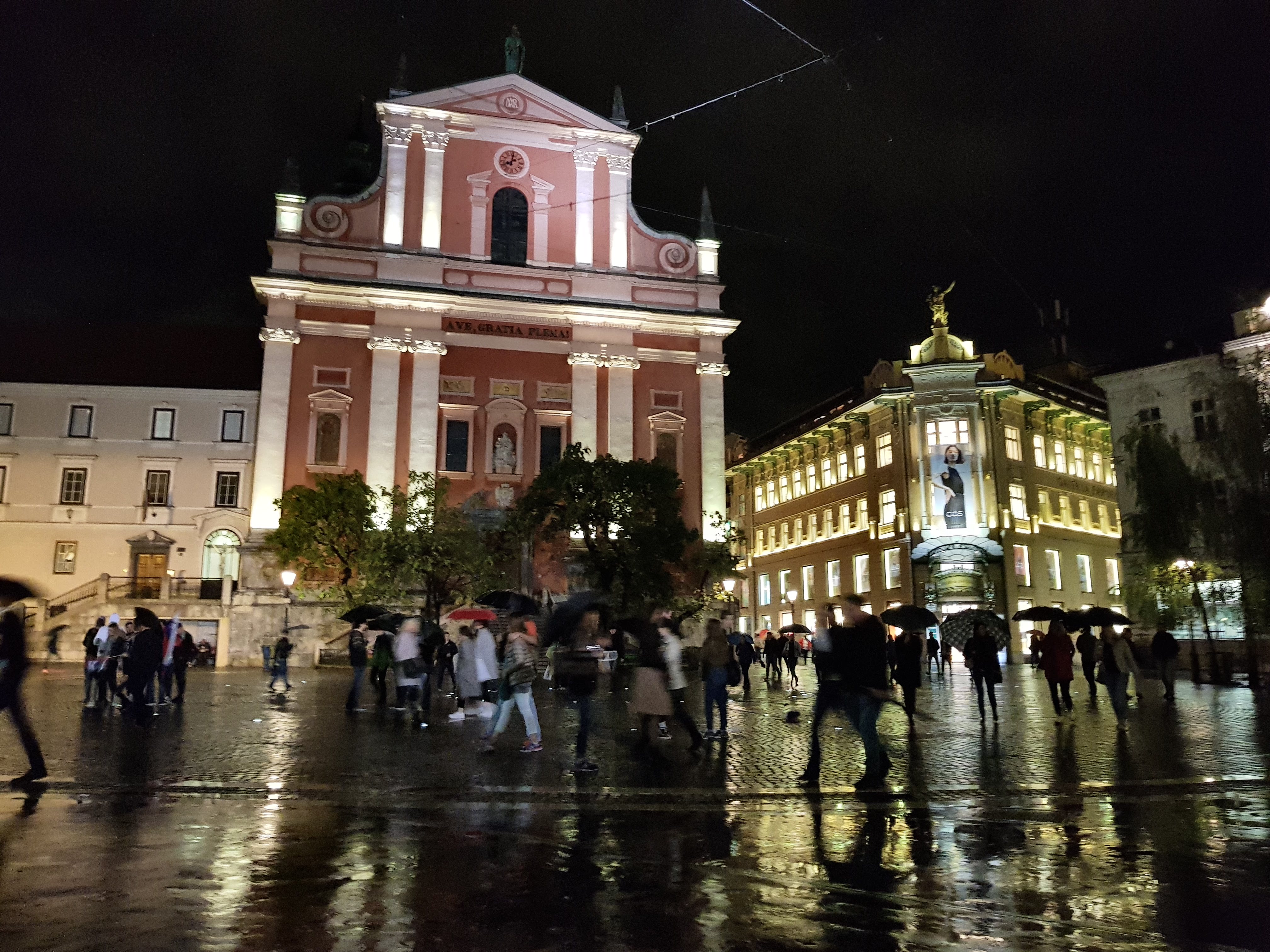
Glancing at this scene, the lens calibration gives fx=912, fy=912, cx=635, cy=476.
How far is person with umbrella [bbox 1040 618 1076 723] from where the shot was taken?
15039 millimetres

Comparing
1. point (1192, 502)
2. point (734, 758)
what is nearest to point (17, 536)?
point (734, 758)

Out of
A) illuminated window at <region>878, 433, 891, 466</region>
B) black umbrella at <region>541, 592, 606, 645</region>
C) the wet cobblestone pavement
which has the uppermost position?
illuminated window at <region>878, 433, 891, 466</region>

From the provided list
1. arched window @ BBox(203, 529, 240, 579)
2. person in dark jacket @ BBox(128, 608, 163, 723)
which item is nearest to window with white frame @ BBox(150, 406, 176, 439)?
arched window @ BBox(203, 529, 240, 579)

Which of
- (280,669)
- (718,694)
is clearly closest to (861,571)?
(280,669)

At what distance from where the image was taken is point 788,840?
6.91 metres

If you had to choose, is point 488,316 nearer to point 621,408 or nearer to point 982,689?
point 621,408

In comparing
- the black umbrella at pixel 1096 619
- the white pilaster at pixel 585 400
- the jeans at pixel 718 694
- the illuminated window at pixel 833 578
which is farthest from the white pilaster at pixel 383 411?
the black umbrella at pixel 1096 619

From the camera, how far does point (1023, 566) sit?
45375mm

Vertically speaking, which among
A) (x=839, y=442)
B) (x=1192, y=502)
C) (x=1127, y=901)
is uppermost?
(x=839, y=442)

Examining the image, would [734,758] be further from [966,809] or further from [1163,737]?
[1163,737]

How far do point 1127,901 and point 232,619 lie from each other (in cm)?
3568

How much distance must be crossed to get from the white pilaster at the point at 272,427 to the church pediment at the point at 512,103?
42.1ft

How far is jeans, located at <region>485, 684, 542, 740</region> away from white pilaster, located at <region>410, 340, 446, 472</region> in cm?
2853

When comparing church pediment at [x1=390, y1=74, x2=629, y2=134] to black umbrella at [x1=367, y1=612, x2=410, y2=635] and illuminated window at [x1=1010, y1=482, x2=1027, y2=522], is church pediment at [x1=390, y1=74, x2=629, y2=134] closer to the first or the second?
illuminated window at [x1=1010, y1=482, x2=1027, y2=522]
